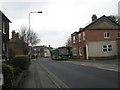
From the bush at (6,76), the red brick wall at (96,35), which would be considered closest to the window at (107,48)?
the red brick wall at (96,35)

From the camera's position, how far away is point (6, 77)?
715cm

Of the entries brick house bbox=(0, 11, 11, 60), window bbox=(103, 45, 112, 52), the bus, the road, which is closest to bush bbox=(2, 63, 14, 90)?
the road

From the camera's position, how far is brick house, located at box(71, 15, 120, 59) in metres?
45.0

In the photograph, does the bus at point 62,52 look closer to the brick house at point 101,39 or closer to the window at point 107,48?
the brick house at point 101,39

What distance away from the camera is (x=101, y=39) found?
1821 inches

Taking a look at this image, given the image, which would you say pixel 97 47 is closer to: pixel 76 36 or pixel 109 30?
pixel 109 30

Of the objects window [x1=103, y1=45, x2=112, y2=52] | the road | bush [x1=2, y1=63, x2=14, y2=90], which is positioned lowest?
the road

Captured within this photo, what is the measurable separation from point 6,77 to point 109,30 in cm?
4169

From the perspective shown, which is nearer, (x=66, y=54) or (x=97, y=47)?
(x=97, y=47)

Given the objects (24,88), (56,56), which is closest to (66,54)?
(56,56)

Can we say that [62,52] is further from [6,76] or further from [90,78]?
[6,76]

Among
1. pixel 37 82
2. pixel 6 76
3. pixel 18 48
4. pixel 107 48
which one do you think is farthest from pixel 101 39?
pixel 6 76

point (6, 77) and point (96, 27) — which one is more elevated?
point (96, 27)

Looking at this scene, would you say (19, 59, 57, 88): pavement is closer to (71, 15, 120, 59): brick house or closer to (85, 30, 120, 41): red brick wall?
(71, 15, 120, 59): brick house
